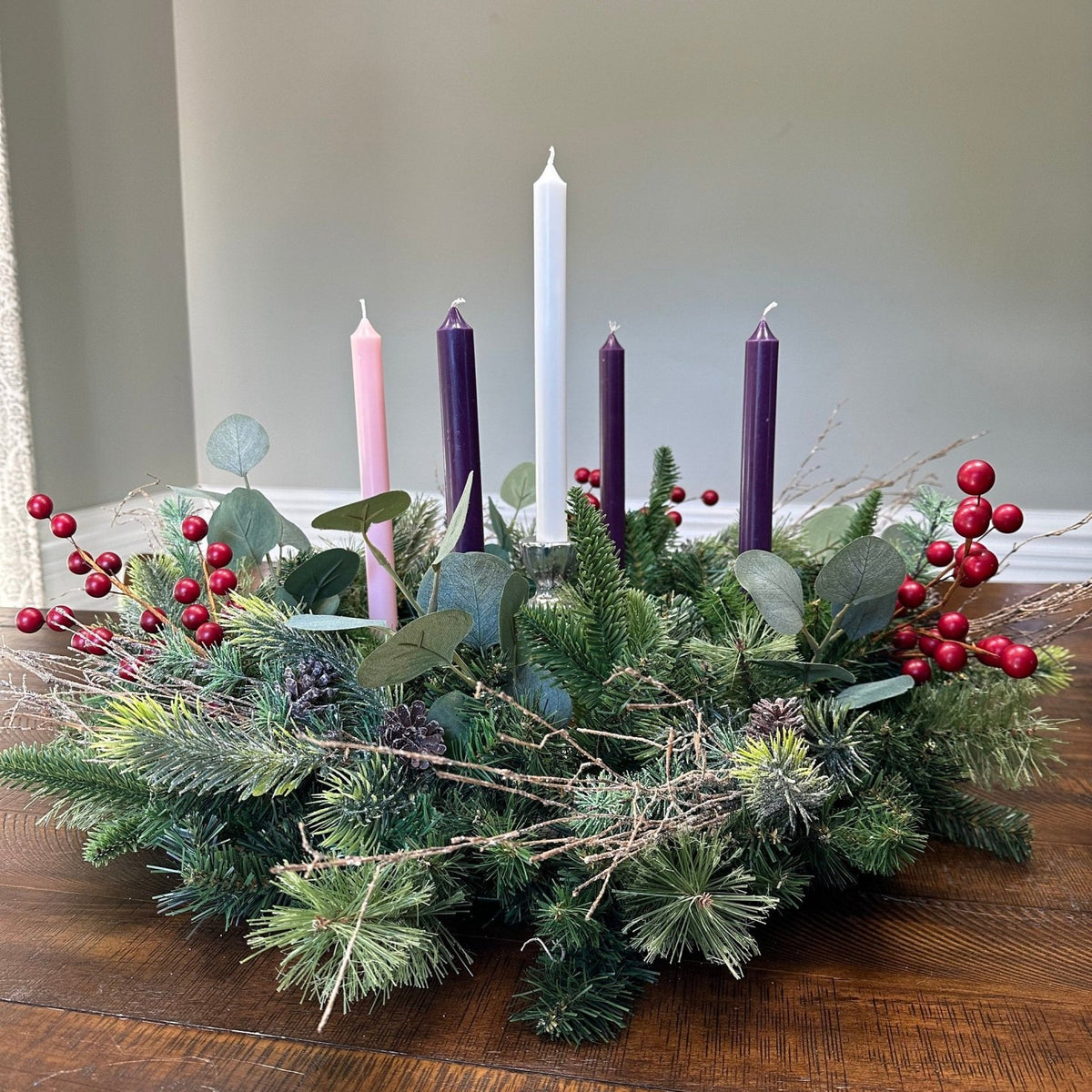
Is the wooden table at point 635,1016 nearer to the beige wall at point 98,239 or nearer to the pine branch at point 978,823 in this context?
the pine branch at point 978,823

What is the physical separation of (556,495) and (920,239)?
1598 millimetres

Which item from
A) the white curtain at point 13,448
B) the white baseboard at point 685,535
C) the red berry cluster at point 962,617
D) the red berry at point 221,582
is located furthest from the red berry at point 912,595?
the white curtain at point 13,448

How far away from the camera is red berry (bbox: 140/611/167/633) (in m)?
0.46

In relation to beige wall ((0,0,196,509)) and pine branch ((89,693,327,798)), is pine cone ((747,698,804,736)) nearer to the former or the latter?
pine branch ((89,693,327,798))

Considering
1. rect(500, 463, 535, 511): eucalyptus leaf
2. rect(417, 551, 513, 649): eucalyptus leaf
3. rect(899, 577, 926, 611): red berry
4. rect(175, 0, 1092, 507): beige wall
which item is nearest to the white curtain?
rect(175, 0, 1092, 507): beige wall

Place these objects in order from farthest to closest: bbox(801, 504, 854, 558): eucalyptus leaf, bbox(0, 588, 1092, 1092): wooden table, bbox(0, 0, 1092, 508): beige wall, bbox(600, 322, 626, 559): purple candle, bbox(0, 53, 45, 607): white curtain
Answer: bbox(0, 0, 1092, 508): beige wall, bbox(0, 53, 45, 607): white curtain, bbox(801, 504, 854, 558): eucalyptus leaf, bbox(600, 322, 626, 559): purple candle, bbox(0, 588, 1092, 1092): wooden table

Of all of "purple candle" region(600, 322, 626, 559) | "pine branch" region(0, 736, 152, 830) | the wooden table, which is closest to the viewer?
the wooden table

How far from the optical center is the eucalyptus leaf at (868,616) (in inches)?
16.2

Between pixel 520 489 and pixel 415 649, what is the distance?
1.08 feet

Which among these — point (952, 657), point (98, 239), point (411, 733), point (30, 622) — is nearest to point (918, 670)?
point (952, 657)

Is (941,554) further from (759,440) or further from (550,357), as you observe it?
(550,357)

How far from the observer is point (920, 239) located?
1.77 meters

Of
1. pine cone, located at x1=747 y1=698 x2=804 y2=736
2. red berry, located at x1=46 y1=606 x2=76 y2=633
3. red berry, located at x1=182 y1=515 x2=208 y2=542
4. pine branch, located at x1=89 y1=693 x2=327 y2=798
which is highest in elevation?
red berry, located at x1=182 y1=515 x2=208 y2=542

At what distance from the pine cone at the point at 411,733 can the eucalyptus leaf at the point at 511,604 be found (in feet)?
0.15
